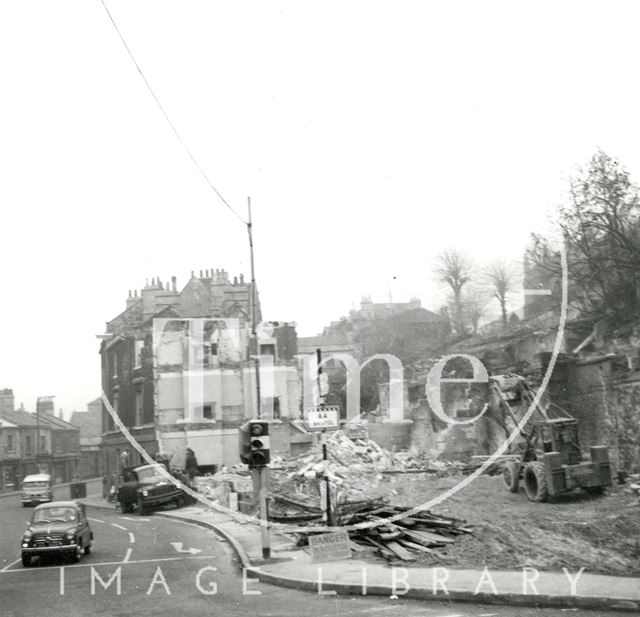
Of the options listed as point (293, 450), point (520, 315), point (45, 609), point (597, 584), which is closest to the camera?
point (597, 584)

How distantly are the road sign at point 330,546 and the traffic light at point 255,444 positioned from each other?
218 cm

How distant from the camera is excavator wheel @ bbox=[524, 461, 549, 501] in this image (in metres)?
21.1

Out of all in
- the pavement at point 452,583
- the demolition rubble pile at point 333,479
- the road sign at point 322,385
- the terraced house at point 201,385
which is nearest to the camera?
the pavement at point 452,583

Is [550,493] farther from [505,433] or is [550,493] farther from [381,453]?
[381,453]

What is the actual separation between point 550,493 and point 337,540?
27.9 ft

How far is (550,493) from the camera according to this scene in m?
20.7

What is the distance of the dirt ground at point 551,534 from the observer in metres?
13.0

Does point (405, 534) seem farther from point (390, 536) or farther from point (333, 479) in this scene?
point (333, 479)

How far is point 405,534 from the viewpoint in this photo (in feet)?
51.8

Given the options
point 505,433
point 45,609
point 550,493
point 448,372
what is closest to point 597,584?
point 45,609

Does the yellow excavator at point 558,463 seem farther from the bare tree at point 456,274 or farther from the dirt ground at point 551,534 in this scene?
→ the bare tree at point 456,274

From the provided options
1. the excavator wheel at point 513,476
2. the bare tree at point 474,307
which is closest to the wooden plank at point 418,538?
the excavator wheel at point 513,476

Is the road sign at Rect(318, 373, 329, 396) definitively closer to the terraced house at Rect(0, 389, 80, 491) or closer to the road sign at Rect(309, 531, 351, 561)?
the road sign at Rect(309, 531, 351, 561)

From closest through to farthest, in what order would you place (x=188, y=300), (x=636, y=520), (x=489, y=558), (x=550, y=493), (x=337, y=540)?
(x=489, y=558), (x=337, y=540), (x=636, y=520), (x=550, y=493), (x=188, y=300)
